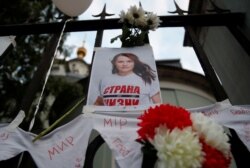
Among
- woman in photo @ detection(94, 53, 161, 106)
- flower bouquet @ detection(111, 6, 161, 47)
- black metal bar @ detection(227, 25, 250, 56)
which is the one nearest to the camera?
woman in photo @ detection(94, 53, 161, 106)

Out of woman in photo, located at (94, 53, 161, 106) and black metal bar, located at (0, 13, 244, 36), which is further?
black metal bar, located at (0, 13, 244, 36)

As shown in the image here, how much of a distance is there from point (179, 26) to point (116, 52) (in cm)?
84

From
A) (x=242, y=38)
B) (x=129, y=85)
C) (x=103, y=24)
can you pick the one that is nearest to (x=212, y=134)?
(x=129, y=85)

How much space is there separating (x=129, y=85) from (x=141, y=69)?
9.9 inches

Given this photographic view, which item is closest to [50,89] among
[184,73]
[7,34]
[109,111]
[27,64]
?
[27,64]

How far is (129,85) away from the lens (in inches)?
92.7

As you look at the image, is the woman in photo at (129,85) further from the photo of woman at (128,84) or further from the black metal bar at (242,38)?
the black metal bar at (242,38)

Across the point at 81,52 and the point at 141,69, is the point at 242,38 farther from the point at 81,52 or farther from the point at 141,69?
the point at 81,52

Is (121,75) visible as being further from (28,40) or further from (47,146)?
(28,40)

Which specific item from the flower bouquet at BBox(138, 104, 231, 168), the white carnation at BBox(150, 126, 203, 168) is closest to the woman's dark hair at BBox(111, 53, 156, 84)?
the flower bouquet at BBox(138, 104, 231, 168)

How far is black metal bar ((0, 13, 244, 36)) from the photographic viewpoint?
2.98 metres

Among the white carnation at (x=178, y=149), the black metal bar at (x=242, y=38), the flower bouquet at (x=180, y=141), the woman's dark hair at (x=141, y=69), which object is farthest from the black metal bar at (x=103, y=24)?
the white carnation at (x=178, y=149)

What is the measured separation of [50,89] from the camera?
9406 millimetres

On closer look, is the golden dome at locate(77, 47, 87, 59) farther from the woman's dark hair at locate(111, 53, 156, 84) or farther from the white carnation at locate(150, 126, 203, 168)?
the white carnation at locate(150, 126, 203, 168)
